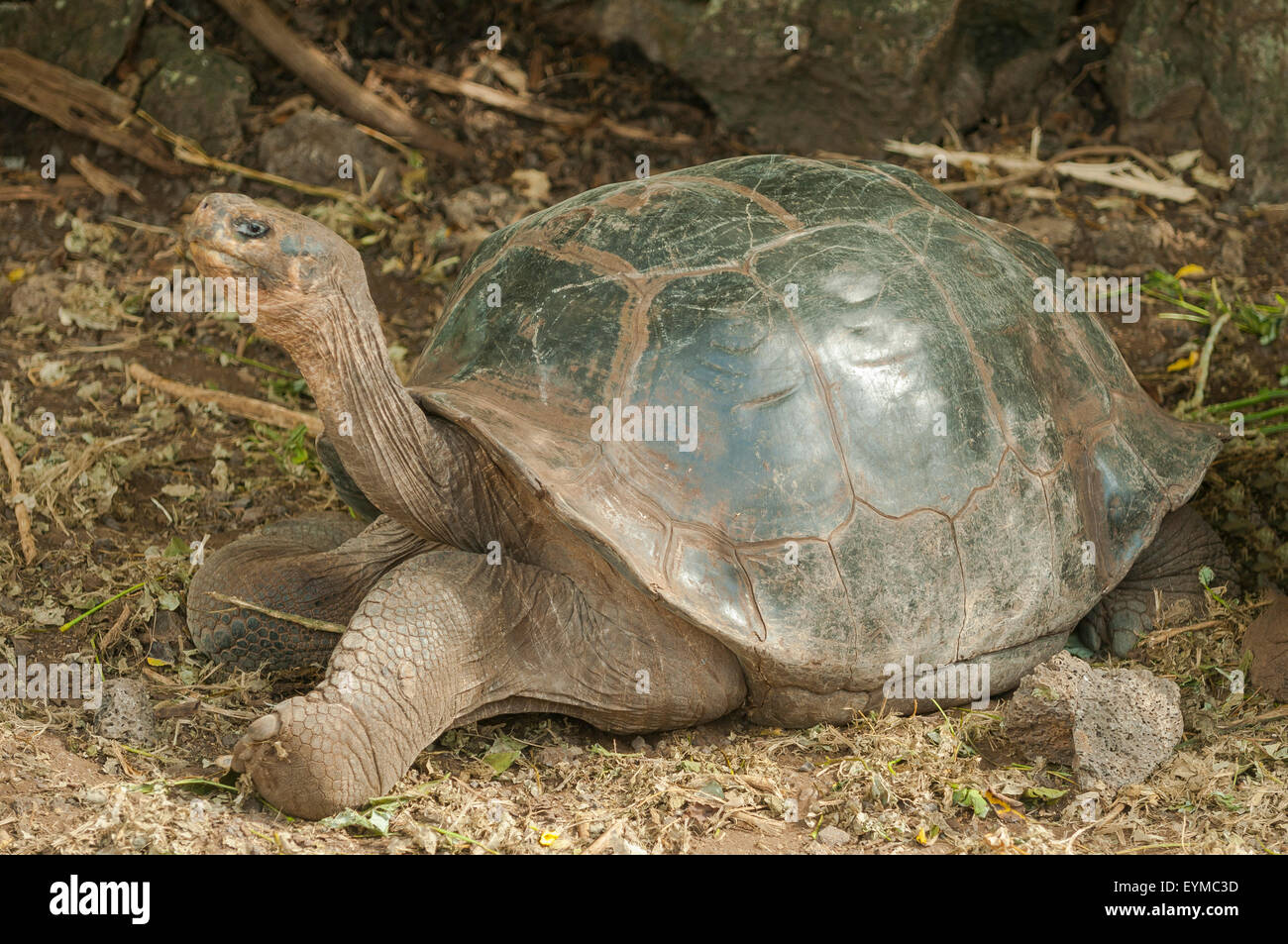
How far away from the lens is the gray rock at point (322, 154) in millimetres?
Answer: 7707

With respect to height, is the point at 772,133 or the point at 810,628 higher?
the point at 772,133

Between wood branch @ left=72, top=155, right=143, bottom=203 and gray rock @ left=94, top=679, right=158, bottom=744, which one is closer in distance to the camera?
gray rock @ left=94, top=679, right=158, bottom=744

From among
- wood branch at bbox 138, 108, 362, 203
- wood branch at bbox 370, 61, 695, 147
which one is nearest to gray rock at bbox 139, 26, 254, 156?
wood branch at bbox 138, 108, 362, 203

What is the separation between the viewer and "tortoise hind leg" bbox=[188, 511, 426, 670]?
4402mm

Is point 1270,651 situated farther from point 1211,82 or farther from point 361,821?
point 1211,82

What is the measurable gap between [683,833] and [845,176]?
2.38m

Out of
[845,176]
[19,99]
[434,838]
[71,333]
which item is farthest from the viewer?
[19,99]

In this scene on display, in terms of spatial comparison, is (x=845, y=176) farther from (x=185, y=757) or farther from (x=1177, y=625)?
(x=185, y=757)

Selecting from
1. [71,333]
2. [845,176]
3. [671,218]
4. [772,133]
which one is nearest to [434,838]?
[671,218]

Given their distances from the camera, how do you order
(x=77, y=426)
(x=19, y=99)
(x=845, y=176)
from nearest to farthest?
(x=845, y=176) → (x=77, y=426) → (x=19, y=99)

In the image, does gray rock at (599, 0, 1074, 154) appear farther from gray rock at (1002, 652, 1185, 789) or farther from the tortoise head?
the tortoise head

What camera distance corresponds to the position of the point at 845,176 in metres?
4.73

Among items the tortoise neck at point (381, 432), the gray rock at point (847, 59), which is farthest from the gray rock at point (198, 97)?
the tortoise neck at point (381, 432)

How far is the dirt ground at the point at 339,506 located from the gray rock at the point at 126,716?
4 cm
